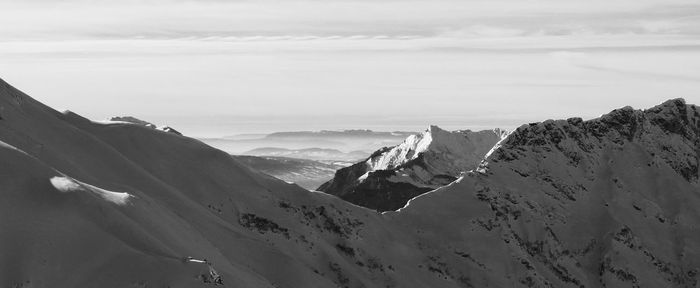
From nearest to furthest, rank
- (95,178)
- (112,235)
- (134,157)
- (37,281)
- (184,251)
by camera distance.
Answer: (37,281)
(112,235)
(184,251)
(95,178)
(134,157)

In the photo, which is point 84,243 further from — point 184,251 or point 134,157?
point 134,157

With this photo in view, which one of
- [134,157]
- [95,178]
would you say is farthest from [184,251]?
[134,157]

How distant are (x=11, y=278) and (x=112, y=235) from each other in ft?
36.5

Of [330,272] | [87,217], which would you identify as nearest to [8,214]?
[87,217]

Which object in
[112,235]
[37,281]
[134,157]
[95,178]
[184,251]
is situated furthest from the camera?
[134,157]

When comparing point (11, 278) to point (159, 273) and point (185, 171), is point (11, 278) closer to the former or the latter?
point (159, 273)

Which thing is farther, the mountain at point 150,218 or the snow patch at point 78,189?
the snow patch at point 78,189

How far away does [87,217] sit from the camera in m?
123

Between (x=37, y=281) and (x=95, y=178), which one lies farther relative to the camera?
(x=95, y=178)

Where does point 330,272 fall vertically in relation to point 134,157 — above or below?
below

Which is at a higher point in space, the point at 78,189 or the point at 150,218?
the point at 78,189

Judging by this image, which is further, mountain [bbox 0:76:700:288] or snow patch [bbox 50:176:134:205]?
snow patch [bbox 50:176:134:205]

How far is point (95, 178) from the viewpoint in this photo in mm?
159375

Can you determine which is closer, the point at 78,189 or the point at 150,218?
the point at 78,189
